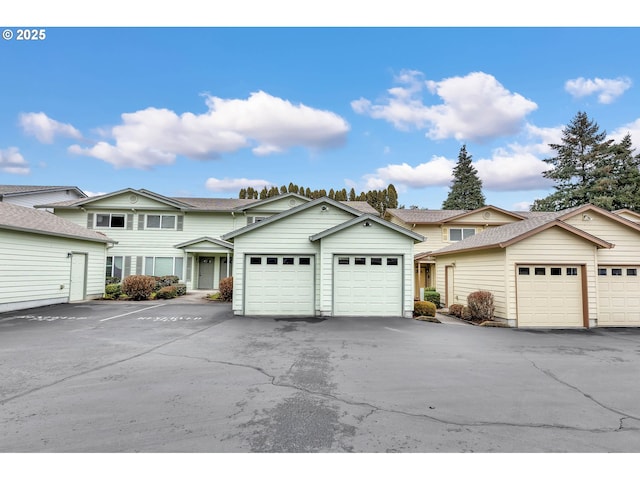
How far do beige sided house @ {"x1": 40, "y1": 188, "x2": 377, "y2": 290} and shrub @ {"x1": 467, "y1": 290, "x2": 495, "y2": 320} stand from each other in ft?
35.7

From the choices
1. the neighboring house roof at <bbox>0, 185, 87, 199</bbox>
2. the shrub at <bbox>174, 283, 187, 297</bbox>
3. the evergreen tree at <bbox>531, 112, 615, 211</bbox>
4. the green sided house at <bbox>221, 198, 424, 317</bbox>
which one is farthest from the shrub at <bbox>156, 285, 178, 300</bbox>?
the evergreen tree at <bbox>531, 112, 615, 211</bbox>

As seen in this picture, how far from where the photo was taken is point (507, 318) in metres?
11.3

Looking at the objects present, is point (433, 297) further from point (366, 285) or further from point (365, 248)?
point (365, 248)

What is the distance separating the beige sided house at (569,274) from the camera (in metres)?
11.3

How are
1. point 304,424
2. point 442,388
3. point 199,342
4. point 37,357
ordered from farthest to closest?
point 199,342 < point 37,357 < point 442,388 < point 304,424

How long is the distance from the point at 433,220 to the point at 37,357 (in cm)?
2207

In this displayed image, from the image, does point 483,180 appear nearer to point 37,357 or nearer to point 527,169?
point 527,169

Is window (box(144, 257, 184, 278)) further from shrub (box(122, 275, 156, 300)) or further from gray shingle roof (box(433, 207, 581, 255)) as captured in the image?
gray shingle roof (box(433, 207, 581, 255))

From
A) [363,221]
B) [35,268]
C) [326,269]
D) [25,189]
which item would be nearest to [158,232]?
[35,268]

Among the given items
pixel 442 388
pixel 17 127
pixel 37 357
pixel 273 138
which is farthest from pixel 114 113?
pixel 442 388

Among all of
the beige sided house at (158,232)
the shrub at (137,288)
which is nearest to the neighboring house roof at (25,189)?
the beige sided house at (158,232)

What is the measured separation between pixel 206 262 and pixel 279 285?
39.1ft

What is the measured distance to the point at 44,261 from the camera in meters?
13.7

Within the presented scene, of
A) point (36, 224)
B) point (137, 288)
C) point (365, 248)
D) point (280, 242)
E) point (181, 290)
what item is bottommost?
point (181, 290)
